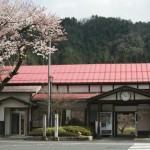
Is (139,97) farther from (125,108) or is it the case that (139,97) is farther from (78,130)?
(78,130)

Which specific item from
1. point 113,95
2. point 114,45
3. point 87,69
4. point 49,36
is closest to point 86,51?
point 114,45

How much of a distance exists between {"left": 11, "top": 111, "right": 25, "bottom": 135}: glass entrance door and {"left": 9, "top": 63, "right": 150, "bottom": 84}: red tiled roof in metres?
3.16

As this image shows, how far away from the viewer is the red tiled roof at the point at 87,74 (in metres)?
34.2

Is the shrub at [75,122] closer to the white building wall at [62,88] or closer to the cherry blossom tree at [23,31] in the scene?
the white building wall at [62,88]

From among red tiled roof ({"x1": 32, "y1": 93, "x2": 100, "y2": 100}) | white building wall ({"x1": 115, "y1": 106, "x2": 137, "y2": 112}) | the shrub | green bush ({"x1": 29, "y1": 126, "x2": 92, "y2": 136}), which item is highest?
red tiled roof ({"x1": 32, "y1": 93, "x2": 100, "y2": 100})

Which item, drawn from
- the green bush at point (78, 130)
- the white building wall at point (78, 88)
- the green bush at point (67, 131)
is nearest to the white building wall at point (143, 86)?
the white building wall at point (78, 88)

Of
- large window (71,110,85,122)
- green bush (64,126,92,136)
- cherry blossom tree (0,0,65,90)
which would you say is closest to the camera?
cherry blossom tree (0,0,65,90)

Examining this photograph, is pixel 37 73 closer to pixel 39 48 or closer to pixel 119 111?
pixel 119 111

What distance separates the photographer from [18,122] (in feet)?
110

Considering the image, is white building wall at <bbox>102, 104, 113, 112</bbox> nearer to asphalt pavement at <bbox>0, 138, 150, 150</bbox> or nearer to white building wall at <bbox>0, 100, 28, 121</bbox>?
white building wall at <bbox>0, 100, 28, 121</bbox>

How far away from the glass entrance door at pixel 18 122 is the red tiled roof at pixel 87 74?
3.16 m

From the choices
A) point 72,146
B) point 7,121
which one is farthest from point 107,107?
point 72,146

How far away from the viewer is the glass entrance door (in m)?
33.3

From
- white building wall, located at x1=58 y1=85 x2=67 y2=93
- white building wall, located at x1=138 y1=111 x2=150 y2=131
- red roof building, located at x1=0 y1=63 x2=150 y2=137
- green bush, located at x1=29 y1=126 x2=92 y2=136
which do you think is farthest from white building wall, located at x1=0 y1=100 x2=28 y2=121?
white building wall, located at x1=138 y1=111 x2=150 y2=131
